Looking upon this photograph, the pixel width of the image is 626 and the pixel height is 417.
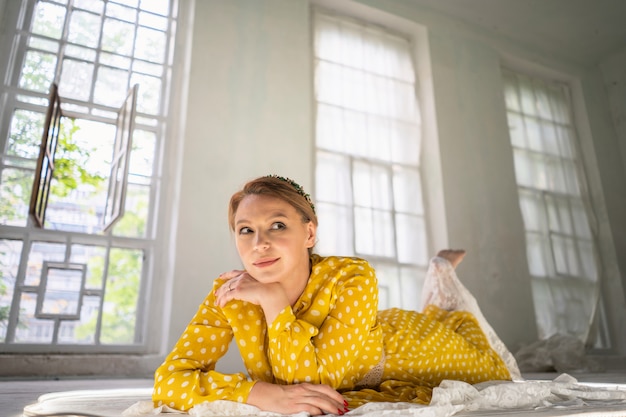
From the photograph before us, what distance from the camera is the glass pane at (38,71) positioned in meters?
3.72

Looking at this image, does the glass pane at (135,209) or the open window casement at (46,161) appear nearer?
the open window casement at (46,161)

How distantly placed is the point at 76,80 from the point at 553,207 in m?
5.14

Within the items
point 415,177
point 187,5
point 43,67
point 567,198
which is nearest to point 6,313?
point 43,67

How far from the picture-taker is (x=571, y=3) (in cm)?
557

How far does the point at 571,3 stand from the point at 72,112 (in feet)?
17.8

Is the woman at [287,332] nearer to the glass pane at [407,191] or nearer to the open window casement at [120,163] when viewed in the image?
the open window casement at [120,163]

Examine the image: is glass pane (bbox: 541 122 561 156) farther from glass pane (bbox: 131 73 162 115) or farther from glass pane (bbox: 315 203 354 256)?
glass pane (bbox: 131 73 162 115)

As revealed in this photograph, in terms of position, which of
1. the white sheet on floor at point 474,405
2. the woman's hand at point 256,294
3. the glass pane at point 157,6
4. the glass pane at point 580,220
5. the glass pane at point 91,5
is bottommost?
the white sheet on floor at point 474,405

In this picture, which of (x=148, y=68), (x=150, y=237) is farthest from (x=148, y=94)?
(x=150, y=237)

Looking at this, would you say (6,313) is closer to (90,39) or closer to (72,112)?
(72,112)

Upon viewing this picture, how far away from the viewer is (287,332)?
1.22m

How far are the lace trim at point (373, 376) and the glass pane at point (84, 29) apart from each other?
3661 mm

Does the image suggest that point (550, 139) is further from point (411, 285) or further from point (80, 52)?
point (80, 52)

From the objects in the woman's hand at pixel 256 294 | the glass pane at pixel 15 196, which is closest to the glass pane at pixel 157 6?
the glass pane at pixel 15 196
